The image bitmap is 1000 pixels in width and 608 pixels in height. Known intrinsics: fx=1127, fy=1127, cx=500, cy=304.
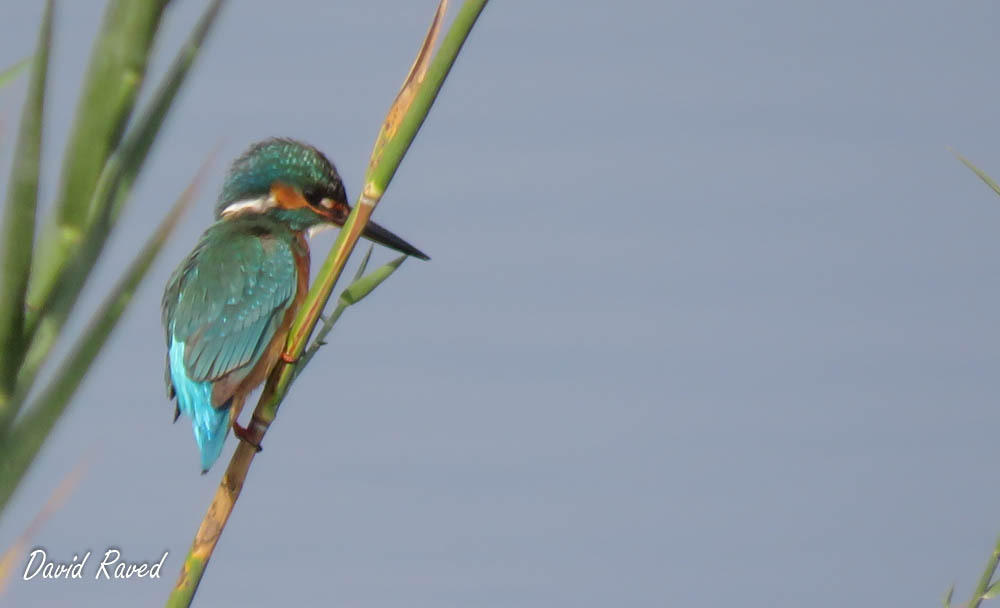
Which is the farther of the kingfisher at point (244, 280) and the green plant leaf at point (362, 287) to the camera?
the kingfisher at point (244, 280)

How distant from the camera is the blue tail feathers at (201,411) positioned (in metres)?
1.95

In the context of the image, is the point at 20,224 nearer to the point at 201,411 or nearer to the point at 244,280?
the point at 201,411

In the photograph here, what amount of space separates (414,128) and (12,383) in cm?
39

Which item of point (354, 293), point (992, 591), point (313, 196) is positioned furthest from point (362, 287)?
point (313, 196)

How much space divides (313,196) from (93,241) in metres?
2.32

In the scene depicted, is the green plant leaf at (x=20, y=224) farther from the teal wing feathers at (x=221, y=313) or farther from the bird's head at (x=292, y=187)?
the bird's head at (x=292, y=187)

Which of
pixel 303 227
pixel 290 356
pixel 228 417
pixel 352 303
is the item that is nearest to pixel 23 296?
pixel 290 356

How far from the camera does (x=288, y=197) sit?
270 cm

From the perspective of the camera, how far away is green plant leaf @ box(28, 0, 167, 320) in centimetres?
38

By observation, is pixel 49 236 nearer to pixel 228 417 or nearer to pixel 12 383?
pixel 12 383

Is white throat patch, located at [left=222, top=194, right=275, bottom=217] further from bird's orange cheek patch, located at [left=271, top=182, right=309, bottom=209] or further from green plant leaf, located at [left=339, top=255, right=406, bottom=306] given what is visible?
green plant leaf, located at [left=339, top=255, right=406, bottom=306]

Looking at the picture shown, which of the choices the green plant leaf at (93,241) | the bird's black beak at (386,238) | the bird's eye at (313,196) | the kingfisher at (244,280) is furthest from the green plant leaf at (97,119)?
the bird's eye at (313,196)

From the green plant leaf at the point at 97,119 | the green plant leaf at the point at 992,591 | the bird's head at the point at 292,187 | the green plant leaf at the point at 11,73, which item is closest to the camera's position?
the green plant leaf at the point at 97,119

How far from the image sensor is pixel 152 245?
473 mm
